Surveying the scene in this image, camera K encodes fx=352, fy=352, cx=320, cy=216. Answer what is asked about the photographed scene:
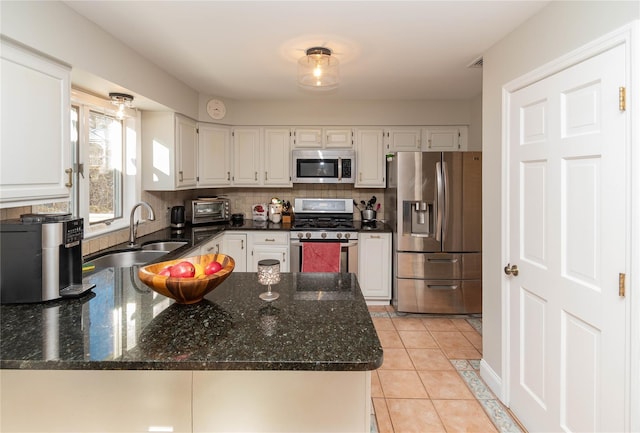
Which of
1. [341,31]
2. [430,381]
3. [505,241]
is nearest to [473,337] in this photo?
[430,381]

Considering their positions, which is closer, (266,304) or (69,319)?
(69,319)

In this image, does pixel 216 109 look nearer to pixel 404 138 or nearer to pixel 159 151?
pixel 159 151

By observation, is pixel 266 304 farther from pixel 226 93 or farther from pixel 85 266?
pixel 226 93

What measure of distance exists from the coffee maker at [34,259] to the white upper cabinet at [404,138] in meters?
3.48

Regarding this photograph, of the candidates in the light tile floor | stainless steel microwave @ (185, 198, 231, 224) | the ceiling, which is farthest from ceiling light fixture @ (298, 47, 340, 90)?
the light tile floor

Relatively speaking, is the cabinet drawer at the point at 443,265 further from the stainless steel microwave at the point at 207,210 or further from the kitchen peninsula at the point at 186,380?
the kitchen peninsula at the point at 186,380

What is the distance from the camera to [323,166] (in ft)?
13.9

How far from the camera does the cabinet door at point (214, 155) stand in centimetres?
400

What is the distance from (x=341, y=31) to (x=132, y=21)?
4.27 feet

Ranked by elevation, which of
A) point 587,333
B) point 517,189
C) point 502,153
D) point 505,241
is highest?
point 502,153

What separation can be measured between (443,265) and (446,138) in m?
1.58

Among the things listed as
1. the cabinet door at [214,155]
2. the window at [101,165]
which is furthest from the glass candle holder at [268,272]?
the cabinet door at [214,155]

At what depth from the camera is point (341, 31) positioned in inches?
91.1

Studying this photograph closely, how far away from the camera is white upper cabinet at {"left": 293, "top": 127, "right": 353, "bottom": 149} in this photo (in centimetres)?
430
